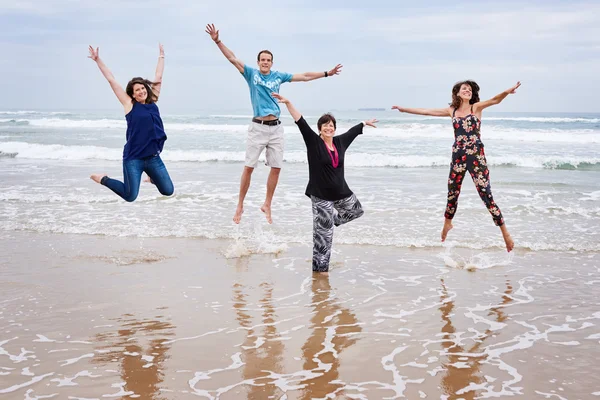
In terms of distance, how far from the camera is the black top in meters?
6.70

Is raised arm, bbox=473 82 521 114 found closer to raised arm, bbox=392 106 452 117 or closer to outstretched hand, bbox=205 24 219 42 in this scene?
raised arm, bbox=392 106 452 117

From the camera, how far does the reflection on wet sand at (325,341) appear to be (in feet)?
13.4

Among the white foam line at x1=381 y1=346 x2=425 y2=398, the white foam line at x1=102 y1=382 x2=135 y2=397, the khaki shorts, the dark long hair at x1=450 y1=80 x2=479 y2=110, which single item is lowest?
the white foam line at x1=381 y1=346 x2=425 y2=398

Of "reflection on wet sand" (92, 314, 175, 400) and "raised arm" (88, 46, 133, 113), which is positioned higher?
"raised arm" (88, 46, 133, 113)

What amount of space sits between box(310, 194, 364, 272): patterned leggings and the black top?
3.5 inches

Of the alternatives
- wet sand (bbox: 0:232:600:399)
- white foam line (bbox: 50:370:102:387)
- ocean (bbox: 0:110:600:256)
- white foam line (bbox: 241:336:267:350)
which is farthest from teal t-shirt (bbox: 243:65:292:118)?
white foam line (bbox: 50:370:102:387)

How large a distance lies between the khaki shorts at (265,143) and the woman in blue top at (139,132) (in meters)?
1.61

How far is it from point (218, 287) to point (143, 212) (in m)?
5.36

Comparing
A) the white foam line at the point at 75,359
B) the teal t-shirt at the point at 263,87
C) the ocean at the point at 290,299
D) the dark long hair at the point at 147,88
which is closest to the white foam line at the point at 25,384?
the ocean at the point at 290,299

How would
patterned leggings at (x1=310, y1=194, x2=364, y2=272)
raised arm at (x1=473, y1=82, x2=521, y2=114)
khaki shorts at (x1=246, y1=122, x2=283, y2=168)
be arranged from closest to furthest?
patterned leggings at (x1=310, y1=194, x2=364, y2=272)
raised arm at (x1=473, y1=82, x2=521, y2=114)
khaki shorts at (x1=246, y1=122, x2=283, y2=168)

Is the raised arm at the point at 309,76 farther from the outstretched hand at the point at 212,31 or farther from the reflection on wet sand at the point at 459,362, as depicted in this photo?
the reflection on wet sand at the point at 459,362

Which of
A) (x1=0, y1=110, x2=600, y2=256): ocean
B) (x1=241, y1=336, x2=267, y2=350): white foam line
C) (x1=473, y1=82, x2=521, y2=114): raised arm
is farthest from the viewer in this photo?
(x1=0, y1=110, x2=600, y2=256): ocean

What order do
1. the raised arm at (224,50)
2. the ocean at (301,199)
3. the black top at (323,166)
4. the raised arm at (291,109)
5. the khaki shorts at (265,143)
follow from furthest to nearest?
the ocean at (301,199)
the khaki shorts at (265,143)
the raised arm at (224,50)
the black top at (323,166)
the raised arm at (291,109)

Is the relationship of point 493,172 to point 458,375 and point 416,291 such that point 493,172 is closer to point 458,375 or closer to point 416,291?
point 416,291
